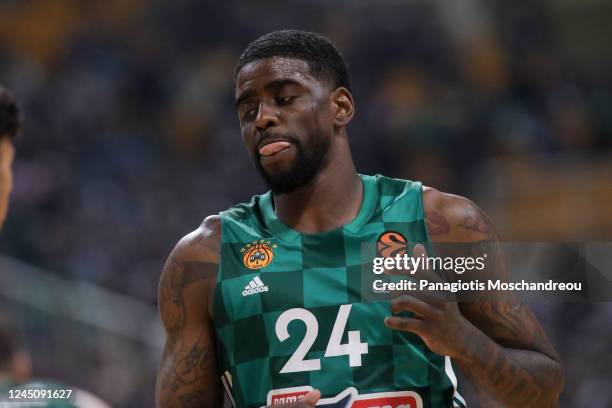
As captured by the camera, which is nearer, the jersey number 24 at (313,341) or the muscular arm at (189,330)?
the jersey number 24 at (313,341)

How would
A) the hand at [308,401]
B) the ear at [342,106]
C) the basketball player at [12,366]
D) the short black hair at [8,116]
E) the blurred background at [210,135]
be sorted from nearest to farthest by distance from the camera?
1. the hand at [308,401]
2. the basketball player at [12,366]
3. the short black hair at [8,116]
4. the ear at [342,106]
5. the blurred background at [210,135]

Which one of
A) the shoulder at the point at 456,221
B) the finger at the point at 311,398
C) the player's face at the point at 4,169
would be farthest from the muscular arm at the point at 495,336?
the player's face at the point at 4,169

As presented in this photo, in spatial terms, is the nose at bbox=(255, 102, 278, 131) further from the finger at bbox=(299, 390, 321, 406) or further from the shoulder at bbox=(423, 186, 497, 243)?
the finger at bbox=(299, 390, 321, 406)

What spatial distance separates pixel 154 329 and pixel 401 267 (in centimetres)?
578

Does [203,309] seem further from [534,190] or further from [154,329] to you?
[534,190]

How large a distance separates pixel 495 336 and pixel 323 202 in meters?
0.84

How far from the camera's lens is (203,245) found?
12.1ft

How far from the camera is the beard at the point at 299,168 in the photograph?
11.9 ft

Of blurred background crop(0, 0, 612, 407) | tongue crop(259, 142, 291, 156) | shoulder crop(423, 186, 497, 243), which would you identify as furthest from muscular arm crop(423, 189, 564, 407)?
blurred background crop(0, 0, 612, 407)

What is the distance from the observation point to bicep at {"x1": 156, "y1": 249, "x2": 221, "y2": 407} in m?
3.56

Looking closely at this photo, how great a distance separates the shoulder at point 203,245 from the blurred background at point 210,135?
4268 millimetres

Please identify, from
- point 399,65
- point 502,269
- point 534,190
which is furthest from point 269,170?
point 399,65

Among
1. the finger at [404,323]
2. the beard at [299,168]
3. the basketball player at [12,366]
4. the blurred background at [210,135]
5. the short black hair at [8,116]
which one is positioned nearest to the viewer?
the finger at [404,323]

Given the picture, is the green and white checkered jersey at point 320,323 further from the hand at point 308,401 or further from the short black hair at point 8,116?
the short black hair at point 8,116
